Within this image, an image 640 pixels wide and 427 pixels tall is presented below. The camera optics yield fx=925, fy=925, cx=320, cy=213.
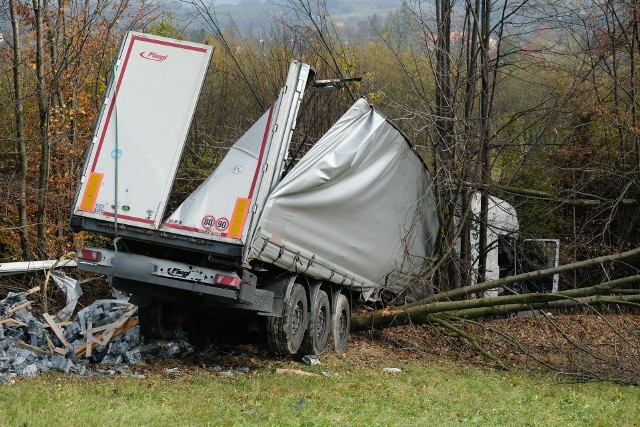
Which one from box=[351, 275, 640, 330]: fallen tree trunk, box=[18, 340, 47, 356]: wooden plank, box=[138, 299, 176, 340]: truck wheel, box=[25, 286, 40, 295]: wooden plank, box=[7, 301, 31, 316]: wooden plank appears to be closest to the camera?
box=[18, 340, 47, 356]: wooden plank

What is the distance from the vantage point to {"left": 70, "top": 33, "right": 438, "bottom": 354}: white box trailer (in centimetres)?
1099

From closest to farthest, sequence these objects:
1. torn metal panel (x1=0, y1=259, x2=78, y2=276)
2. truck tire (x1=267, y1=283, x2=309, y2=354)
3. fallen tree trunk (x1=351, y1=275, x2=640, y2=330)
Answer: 1. truck tire (x1=267, y1=283, x2=309, y2=354)
2. fallen tree trunk (x1=351, y1=275, x2=640, y2=330)
3. torn metal panel (x1=0, y1=259, x2=78, y2=276)

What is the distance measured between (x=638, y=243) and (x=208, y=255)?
1279 centimetres

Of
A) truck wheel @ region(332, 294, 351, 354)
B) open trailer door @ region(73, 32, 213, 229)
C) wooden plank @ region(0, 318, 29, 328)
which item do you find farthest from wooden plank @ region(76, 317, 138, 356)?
truck wheel @ region(332, 294, 351, 354)

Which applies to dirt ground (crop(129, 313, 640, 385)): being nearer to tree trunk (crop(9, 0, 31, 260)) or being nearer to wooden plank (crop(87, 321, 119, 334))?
wooden plank (crop(87, 321, 119, 334))

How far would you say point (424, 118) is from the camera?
1606cm

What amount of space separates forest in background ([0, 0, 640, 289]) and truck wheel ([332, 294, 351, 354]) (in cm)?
218

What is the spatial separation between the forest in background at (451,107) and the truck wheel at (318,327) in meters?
3.13

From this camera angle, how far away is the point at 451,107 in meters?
16.4

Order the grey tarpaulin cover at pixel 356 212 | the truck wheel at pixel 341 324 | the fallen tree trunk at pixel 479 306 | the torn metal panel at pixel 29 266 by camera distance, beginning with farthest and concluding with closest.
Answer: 1. the torn metal panel at pixel 29 266
2. the truck wheel at pixel 341 324
3. the fallen tree trunk at pixel 479 306
4. the grey tarpaulin cover at pixel 356 212

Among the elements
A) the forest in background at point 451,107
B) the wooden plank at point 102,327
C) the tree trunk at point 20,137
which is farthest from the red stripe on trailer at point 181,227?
the tree trunk at point 20,137

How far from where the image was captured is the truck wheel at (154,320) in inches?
496

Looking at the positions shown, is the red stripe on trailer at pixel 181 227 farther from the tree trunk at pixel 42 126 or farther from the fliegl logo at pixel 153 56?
the tree trunk at pixel 42 126

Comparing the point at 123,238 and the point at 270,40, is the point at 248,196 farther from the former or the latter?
the point at 270,40
